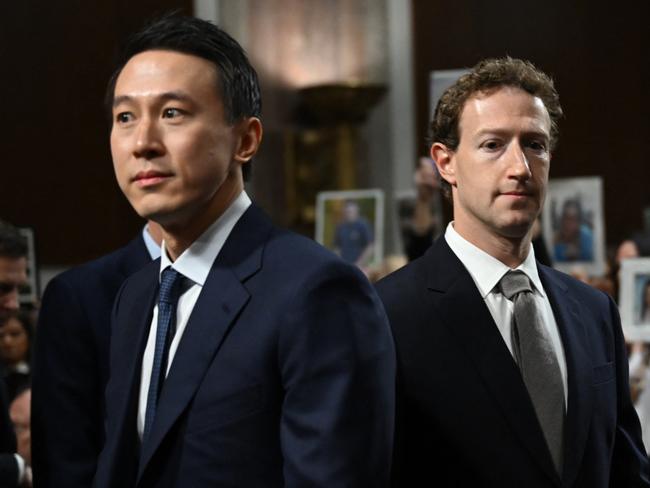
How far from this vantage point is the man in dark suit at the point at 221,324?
1923 mm

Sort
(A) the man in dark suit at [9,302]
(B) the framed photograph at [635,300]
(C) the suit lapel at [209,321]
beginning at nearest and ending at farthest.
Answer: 1. (C) the suit lapel at [209,321]
2. (A) the man in dark suit at [9,302]
3. (B) the framed photograph at [635,300]

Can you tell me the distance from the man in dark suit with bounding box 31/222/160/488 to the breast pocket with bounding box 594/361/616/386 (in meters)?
1.05

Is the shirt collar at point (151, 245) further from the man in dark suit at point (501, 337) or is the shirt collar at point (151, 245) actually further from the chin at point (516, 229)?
the chin at point (516, 229)

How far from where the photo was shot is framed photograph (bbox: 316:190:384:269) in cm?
647

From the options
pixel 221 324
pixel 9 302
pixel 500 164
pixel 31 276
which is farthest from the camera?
pixel 31 276

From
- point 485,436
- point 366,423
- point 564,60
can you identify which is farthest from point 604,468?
point 564,60

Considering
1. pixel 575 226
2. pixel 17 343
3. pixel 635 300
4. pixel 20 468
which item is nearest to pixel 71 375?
pixel 20 468

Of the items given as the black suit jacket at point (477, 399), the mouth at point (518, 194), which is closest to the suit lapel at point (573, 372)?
the black suit jacket at point (477, 399)

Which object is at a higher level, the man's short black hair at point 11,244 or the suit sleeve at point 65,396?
the man's short black hair at point 11,244

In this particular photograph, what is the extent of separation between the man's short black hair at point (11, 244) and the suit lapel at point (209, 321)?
1429 mm

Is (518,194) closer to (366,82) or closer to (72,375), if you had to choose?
(72,375)

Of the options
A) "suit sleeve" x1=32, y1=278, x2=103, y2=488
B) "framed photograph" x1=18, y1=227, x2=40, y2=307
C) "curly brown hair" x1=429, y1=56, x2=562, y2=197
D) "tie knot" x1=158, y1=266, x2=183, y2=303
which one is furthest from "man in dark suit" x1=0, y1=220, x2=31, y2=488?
"framed photograph" x1=18, y1=227, x2=40, y2=307

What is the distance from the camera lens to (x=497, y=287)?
244cm

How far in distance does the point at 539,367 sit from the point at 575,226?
148 inches
